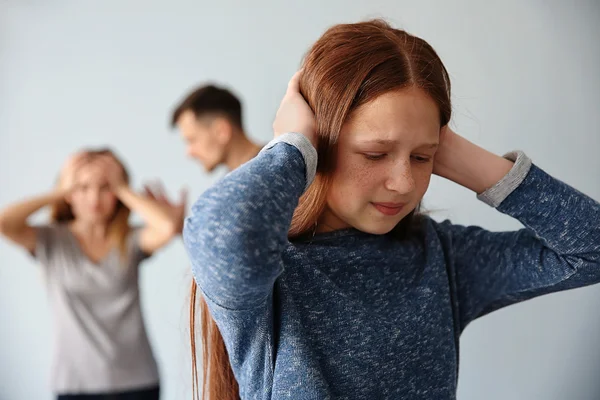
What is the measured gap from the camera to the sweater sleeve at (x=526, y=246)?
2.41 ft

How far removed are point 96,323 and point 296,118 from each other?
130cm

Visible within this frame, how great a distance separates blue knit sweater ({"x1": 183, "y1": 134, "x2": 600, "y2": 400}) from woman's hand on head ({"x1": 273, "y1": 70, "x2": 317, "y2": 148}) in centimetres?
3

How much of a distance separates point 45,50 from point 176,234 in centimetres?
81

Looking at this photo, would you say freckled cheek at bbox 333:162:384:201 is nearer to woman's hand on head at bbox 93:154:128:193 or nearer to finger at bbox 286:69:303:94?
finger at bbox 286:69:303:94

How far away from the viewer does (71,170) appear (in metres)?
1.98

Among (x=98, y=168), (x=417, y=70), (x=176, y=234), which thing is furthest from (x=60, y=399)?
(x=417, y=70)

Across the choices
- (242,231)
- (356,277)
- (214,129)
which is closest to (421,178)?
(356,277)

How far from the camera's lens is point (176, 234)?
75.6 inches

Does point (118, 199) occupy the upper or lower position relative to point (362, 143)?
lower

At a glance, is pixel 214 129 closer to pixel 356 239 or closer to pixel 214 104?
pixel 214 104

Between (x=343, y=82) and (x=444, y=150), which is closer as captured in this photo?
(x=343, y=82)

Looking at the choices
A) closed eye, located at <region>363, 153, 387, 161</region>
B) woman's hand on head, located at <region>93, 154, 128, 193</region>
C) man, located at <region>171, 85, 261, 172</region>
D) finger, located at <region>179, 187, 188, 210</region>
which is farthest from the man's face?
closed eye, located at <region>363, 153, 387, 161</region>

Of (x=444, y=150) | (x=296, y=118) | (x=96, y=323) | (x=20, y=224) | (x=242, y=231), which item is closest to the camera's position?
(x=242, y=231)

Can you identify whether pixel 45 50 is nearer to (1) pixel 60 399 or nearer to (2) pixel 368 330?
(1) pixel 60 399
